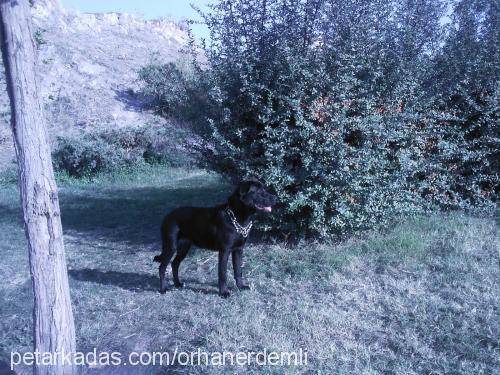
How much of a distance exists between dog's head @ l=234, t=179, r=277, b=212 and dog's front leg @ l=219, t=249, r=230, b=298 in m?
0.60

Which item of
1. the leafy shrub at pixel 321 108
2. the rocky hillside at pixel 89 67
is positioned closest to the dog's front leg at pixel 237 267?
the leafy shrub at pixel 321 108

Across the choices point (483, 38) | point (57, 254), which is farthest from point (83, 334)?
point (483, 38)

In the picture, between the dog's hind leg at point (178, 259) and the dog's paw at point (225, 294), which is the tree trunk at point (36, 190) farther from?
the dog's hind leg at point (178, 259)

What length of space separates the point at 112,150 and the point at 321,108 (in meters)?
11.0

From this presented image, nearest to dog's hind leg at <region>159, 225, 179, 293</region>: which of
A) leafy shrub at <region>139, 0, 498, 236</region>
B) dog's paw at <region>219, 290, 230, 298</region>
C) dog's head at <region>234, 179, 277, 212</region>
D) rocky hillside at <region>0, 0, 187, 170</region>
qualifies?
dog's paw at <region>219, 290, 230, 298</region>

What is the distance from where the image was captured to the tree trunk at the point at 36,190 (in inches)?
125

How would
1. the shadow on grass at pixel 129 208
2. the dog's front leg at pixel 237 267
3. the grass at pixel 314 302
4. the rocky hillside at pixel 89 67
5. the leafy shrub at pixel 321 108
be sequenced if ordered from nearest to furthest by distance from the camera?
the grass at pixel 314 302 < the dog's front leg at pixel 237 267 < the leafy shrub at pixel 321 108 < the shadow on grass at pixel 129 208 < the rocky hillside at pixel 89 67

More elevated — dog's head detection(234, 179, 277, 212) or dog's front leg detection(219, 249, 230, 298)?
dog's head detection(234, 179, 277, 212)

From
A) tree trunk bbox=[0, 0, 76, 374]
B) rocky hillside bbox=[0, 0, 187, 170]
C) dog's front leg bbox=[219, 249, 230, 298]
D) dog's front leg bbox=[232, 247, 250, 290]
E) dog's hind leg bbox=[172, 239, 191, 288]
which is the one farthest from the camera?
rocky hillside bbox=[0, 0, 187, 170]

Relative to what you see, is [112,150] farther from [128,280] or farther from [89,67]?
[128,280]

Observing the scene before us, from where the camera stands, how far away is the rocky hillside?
19.0 meters

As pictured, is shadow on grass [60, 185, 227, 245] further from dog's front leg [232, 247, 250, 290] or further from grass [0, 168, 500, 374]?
dog's front leg [232, 247, 250, 290]

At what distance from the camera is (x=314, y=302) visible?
485 centimetres

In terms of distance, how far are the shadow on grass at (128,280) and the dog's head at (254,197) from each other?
1.19 meters
